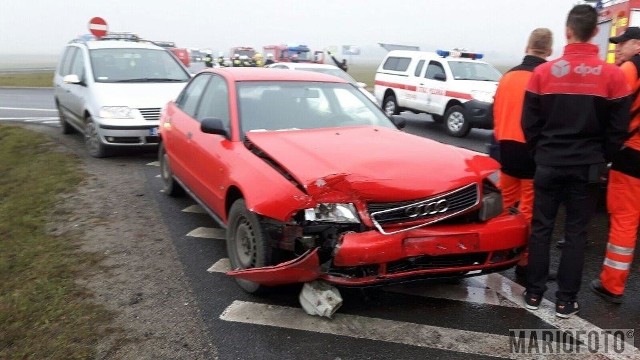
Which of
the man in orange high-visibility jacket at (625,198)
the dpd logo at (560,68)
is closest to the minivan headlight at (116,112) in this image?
the dpd logo at (560,68)

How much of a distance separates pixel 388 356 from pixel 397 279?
1.59 ft

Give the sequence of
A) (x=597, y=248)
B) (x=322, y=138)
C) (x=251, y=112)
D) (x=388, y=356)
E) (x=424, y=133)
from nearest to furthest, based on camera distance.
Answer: (x=388, y=356), (x=322, y=138), (x=251, y=112), (x=597, y=248), (x=424, y=133)

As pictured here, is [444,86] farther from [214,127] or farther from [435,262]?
[435,262]

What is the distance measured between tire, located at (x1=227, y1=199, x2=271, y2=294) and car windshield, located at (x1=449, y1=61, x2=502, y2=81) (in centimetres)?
965

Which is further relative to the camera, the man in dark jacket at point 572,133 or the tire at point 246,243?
the tire at point 246,243

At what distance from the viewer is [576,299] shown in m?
3.73

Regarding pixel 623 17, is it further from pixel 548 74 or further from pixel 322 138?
pixel 322 138

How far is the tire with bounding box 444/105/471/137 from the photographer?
11.9m

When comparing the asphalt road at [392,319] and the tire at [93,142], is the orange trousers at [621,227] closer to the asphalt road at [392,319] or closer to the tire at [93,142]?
the asphalt road at [392,319]

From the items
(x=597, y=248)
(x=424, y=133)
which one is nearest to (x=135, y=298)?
(x=597, y=248)

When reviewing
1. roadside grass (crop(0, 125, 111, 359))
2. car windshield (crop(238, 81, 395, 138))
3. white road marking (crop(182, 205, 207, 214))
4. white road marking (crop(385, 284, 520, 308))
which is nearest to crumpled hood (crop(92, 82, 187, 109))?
roadside grass (crop(0, 125, 111, 359))

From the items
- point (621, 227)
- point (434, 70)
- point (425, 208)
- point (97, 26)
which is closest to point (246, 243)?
point (425, 208)

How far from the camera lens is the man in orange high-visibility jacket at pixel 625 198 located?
3740 mm

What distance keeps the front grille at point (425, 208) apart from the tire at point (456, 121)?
28.2 feet
